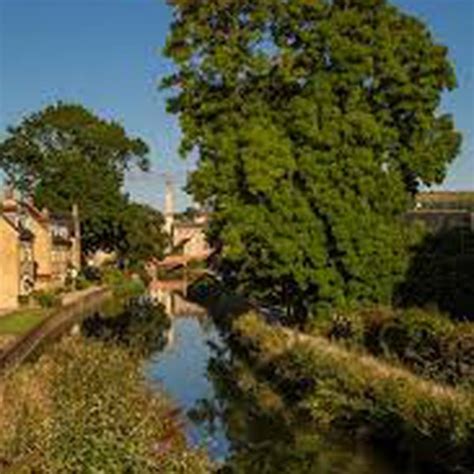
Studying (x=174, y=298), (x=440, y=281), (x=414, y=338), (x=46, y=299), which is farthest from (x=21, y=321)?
(x=174, y=298)

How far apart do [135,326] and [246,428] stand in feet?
133

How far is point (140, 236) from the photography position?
124875mm

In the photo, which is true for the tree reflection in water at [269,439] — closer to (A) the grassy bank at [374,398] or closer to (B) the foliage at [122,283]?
(A) the grassy bank at [374,398]

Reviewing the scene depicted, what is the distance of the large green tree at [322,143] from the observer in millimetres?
45688

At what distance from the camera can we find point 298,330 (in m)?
49.7

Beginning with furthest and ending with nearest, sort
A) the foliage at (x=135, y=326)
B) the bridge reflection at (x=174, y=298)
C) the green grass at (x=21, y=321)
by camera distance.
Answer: the bridge reflection at (x=174, y=298) < the foliage at (x=135, y=326) < the green grass at (x=21, y=321)

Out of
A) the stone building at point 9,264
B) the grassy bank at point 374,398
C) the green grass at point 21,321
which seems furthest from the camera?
the stone building at point 9,264

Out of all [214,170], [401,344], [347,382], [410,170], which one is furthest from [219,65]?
[347,382]

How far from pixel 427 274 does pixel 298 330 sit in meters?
5.53

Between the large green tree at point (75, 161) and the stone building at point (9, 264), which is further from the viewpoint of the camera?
the large green tree at point (75, 161)

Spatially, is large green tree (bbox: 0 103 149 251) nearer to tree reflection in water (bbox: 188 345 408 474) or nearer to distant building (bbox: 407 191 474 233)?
distant building (bbox: 407 191 474 233)

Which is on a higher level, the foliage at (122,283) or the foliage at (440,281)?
the foliage at (440,281)

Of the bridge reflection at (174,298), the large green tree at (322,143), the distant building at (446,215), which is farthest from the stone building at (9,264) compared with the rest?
the large green tree at (322,143)

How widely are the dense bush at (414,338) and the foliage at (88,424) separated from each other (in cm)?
745
